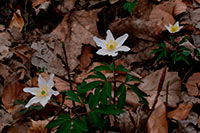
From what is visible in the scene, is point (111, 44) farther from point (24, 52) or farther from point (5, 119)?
point (24, 52)

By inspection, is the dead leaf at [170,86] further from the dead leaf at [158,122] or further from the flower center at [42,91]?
the flower center at [42,91]

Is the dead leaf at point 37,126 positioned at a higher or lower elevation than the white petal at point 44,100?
lower

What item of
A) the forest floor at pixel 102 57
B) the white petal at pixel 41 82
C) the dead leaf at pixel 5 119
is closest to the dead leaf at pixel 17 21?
the forest floor at pixel 102 57

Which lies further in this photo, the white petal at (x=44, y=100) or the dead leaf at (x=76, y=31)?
the dead leaf at (x=76, y=31)

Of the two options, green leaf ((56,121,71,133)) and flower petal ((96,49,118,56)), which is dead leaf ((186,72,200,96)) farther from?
green leaf ((56,121,71,133))

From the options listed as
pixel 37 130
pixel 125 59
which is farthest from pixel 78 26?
pixel 37 130

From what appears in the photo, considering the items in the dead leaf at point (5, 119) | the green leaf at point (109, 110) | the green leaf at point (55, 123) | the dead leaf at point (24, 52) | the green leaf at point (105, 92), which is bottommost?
the dead leaf at point (5, 119)
